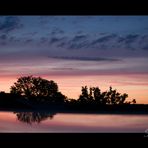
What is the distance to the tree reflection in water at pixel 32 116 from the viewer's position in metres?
2.65

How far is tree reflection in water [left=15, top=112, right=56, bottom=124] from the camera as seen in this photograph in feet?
8.70

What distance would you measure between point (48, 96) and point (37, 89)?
102 mm

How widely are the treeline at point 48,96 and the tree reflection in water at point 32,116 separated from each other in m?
0.07

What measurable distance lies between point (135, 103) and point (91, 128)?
43 centimetres

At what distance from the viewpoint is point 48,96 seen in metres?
2.76
